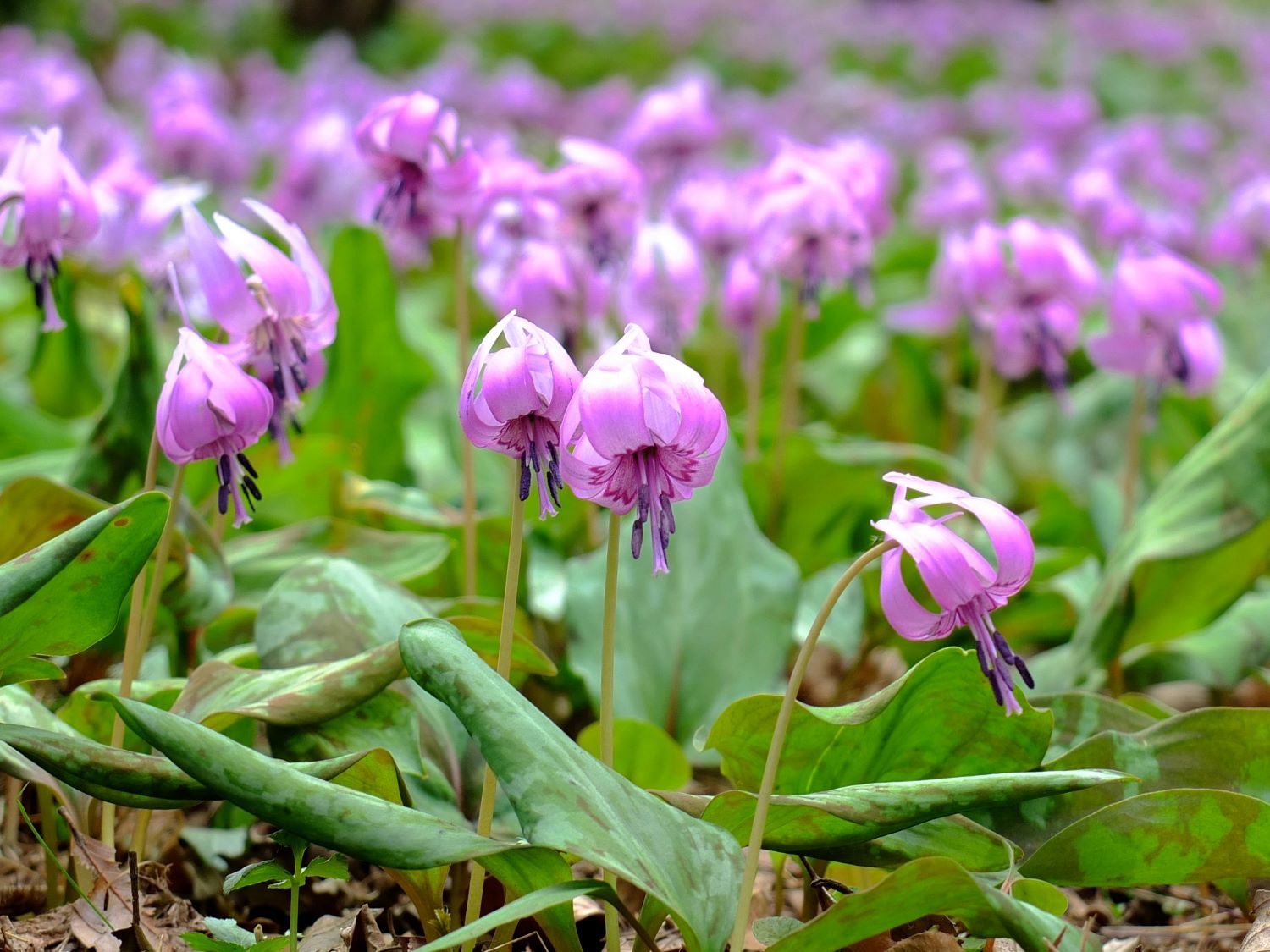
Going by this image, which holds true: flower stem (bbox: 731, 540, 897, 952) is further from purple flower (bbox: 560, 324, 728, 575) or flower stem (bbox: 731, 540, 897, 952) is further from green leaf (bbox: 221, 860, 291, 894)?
green leaf (bbox: 221, 860, 291, 894)

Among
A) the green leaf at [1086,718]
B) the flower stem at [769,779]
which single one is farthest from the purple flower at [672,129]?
the flower stem at [769,779]

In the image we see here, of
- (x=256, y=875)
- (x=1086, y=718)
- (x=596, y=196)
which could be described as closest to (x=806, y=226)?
(x=596, y=196)

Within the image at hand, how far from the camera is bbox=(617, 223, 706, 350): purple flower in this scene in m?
2.59

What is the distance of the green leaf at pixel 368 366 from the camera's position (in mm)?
2812

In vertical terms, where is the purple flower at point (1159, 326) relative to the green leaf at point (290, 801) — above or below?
above

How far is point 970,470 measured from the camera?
3090mm

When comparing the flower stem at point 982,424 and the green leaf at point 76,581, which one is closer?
the green leaf at point 76,581

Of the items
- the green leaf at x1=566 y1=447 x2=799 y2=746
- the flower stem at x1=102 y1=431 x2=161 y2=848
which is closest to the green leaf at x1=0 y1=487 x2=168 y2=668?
the flower stem at x1=102 y1=431 x2=161 y2=848

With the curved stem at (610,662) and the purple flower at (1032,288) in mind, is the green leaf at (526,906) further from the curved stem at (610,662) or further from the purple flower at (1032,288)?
the purple flower at (1032,288)

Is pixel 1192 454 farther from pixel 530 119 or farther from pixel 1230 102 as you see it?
pixel 1230 102

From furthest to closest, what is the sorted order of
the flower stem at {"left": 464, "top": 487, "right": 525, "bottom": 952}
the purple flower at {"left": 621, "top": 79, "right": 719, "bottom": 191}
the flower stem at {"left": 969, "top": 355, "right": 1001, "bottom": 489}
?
the purple flower at {"left": 621, "top": 79, "right": 719, "bottom": 191} < the flower stem at {"left": 969, "top": 355, "right": 1001, "bottom": 489} < the flower stem at {"left": 464, "top": 487, "right": 525, "bottom": 952}

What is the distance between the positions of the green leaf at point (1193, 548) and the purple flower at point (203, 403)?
52.8 inches

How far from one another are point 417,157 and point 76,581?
79 cm

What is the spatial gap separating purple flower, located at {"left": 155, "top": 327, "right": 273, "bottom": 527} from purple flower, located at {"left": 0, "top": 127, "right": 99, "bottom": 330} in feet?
1.24
